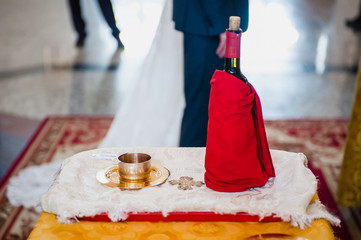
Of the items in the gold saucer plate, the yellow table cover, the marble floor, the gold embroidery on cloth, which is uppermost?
the gold saucer plate

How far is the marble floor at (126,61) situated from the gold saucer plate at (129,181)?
1.46m

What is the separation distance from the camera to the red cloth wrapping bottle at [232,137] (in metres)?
0.89

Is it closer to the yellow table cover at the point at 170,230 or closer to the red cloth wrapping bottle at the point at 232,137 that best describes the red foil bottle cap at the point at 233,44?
the red cloth wrapping bottle at the point at 232,137

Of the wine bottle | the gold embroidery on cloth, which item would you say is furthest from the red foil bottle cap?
the gold embroidery on cloth

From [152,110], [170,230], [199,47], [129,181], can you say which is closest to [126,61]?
[152,110]

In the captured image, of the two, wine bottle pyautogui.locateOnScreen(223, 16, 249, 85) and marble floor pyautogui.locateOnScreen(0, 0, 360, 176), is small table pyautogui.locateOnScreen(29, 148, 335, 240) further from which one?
marble floor pyautogui.locateOnScreen(0, 0, 360, 176)

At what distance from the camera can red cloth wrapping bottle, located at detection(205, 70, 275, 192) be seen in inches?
35.1

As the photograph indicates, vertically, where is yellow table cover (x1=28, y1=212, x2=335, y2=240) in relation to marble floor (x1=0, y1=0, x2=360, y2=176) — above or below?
above

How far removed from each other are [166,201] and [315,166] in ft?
5.21

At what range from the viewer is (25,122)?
2.92 m

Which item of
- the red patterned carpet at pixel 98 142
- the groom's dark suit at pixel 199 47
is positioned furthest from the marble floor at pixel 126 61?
the groom's dark suit at pixel 199 47

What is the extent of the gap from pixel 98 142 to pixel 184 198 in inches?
68.7

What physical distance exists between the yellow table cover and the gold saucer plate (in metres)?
0.11

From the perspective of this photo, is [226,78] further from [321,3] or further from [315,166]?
[321,3]
